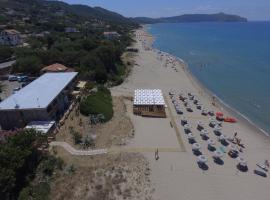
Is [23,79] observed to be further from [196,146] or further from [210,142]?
[210,142]

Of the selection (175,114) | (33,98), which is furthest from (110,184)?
(175,114)

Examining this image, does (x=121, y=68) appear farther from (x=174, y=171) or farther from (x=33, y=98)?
(x=174, y=171)

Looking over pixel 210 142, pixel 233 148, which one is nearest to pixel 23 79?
pixel 210 142

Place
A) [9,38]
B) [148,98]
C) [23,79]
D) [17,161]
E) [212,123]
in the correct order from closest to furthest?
[17,161] → [212,123] → [148,98] → [23,79] → [9,38]

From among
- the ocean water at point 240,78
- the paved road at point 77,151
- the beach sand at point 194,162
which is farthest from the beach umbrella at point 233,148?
the paved road at point 77,151

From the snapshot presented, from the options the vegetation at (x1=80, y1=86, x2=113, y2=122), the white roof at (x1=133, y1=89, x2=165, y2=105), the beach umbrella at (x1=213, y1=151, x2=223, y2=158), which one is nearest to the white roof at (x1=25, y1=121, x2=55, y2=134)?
the vegetation at (x1=80, y1=86, x2=113, y2=122)

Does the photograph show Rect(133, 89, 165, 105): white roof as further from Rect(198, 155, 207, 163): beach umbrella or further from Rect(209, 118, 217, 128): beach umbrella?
Rect(198, 155, 207, 163): beach umbrella
